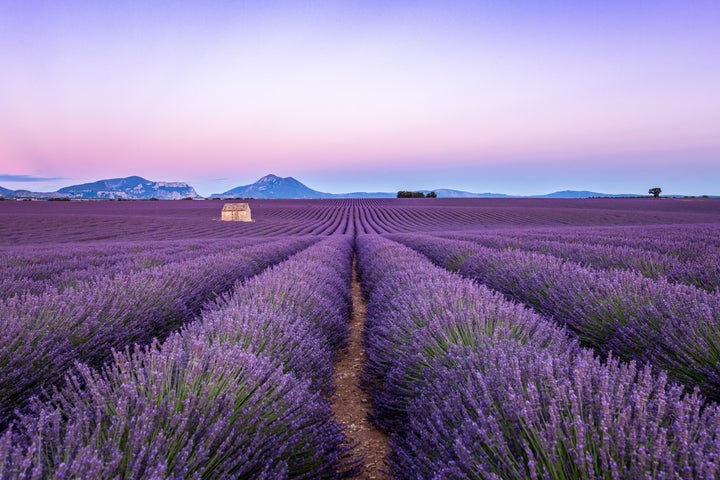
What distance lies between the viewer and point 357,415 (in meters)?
2.52

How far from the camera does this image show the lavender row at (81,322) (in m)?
1.91

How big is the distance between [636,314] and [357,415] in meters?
2.01

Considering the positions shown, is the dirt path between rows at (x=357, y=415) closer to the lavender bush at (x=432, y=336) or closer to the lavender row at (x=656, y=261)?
the lavender bush at (x=432, y=336)

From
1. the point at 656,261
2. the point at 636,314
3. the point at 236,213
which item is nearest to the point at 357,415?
the point at 636,314

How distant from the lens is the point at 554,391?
1118 mm

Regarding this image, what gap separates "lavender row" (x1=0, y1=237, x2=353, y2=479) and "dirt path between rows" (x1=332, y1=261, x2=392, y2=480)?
0.31m

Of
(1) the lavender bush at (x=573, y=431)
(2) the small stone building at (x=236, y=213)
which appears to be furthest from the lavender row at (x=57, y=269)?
(2) the small stone building at (x=236, y=213)

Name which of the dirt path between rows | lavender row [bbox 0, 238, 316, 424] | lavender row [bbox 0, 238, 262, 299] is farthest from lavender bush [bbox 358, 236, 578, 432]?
lavender row [bbox 0, 238, 262, 299]

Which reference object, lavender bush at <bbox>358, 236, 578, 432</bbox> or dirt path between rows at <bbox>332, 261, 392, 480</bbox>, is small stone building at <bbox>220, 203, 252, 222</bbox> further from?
lavender bush at <bbox>358, 236, 578, 432</bbox>

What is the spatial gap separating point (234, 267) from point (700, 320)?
17.3 ft

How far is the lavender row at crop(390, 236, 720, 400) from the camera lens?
5.91ft

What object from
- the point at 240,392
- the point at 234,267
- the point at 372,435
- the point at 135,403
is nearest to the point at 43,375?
the point at 135,403

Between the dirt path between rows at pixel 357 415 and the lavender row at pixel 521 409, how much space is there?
14cm

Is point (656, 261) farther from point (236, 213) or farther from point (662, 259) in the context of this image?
point (236, 213)
